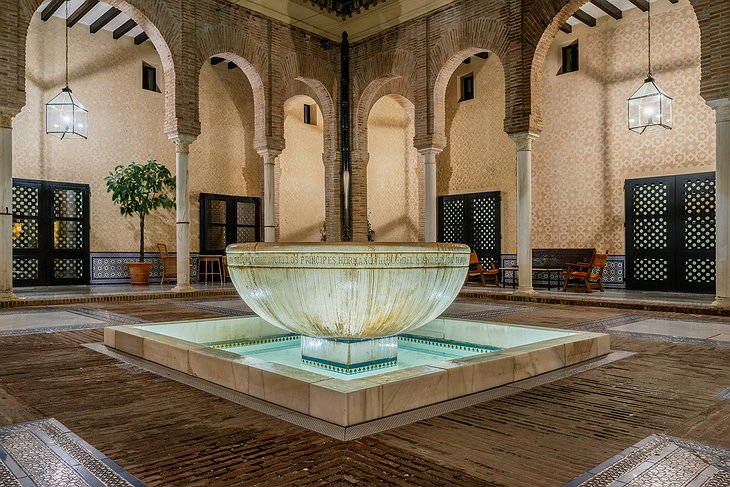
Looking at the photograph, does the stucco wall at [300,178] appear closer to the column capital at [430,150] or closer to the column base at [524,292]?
the column capital at [430,150]

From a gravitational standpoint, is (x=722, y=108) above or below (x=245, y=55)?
below

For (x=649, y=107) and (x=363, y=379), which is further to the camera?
(x=649, y=107)

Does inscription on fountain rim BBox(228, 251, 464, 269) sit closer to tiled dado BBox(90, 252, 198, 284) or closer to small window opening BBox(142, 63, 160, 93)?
tiled dado BBox(90, 252, 198, 284)

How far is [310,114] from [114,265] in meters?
6.26

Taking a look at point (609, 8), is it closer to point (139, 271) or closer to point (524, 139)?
point (524, 139)

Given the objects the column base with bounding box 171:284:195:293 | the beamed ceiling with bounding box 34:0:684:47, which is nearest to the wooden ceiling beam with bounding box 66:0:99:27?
the beamed ceiling with bounding box 34:0:684:47

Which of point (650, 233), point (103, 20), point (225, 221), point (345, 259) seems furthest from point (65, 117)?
point (650, 233)

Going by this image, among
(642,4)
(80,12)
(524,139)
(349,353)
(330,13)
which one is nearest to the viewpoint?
(349,353)

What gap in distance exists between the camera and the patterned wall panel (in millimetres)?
9961

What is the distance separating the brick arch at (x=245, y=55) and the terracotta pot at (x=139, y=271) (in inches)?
130

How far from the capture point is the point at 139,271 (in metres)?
11.5

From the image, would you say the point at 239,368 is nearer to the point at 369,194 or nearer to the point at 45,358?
the point at 45,358

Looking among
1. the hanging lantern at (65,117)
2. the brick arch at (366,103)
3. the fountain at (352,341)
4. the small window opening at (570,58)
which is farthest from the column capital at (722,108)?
the hanging lantern at (65,117)

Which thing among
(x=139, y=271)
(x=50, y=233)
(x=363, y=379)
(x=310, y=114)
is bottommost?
(x=363, y=379)
